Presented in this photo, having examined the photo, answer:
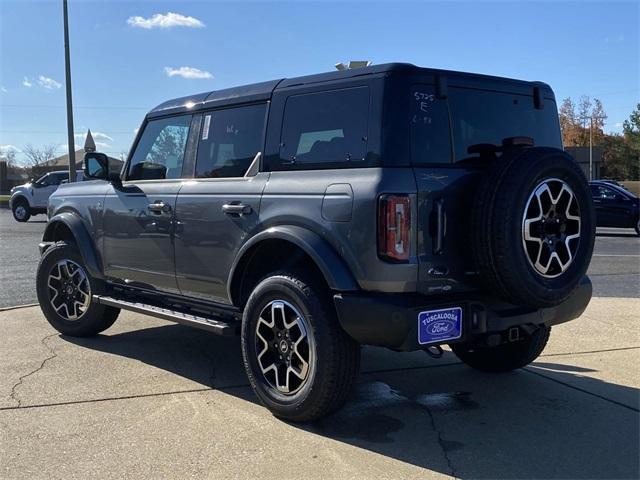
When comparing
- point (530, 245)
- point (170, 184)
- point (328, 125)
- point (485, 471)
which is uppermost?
point (328, 125)

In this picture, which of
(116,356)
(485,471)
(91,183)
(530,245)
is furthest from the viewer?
(91,183)

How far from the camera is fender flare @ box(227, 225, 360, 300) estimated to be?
360 cm

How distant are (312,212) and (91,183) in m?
3.03

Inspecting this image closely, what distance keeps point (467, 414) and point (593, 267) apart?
8224 mm

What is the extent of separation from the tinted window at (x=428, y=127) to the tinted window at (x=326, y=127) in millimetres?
280

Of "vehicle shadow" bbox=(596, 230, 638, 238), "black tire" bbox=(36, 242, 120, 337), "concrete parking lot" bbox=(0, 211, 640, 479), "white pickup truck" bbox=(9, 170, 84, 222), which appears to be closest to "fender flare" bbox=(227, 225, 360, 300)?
"concrete parking lot" bbox=(0, 211, 640, 479)

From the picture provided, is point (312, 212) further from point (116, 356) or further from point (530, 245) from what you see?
point (116, 356)

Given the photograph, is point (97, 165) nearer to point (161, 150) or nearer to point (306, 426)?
point (161, 150)

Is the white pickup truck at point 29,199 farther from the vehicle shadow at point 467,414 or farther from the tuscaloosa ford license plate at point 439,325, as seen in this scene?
the tuscaloosa ford license plate at point 439,325

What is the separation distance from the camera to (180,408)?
4176 mm

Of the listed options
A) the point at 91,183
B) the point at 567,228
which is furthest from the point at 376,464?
the point at 91,183

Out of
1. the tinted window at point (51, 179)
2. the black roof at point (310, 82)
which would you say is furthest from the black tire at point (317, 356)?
the tinted window at point (51, 179)

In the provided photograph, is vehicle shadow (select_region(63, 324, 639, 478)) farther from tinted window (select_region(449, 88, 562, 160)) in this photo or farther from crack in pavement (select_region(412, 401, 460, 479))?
tinted window (select_region(449, 88, 562, 160))

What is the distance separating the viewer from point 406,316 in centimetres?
342
